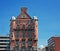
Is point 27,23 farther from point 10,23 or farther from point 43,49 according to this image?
point 43,49

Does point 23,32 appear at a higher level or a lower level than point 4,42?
lower

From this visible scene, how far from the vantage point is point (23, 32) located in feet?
268

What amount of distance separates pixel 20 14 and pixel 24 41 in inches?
400

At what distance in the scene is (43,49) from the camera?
14162 cm

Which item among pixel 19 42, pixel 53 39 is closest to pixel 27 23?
pixel 19 42

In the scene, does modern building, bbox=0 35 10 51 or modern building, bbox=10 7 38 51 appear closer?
modern building, bbox=10 7 38 51

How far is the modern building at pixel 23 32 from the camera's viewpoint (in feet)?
264

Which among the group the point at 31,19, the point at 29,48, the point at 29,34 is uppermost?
the point at 31,19

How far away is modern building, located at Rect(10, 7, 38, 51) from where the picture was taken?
264 ft

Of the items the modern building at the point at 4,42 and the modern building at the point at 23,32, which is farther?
the modern building at the point at 4,42

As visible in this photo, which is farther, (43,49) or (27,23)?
(43,49)

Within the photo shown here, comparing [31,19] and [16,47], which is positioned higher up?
[31,19]

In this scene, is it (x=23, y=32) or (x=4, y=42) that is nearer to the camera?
(x=23, y=32)

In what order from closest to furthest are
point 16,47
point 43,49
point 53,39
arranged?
point 16,47 < point 53,39 < point 43,49
